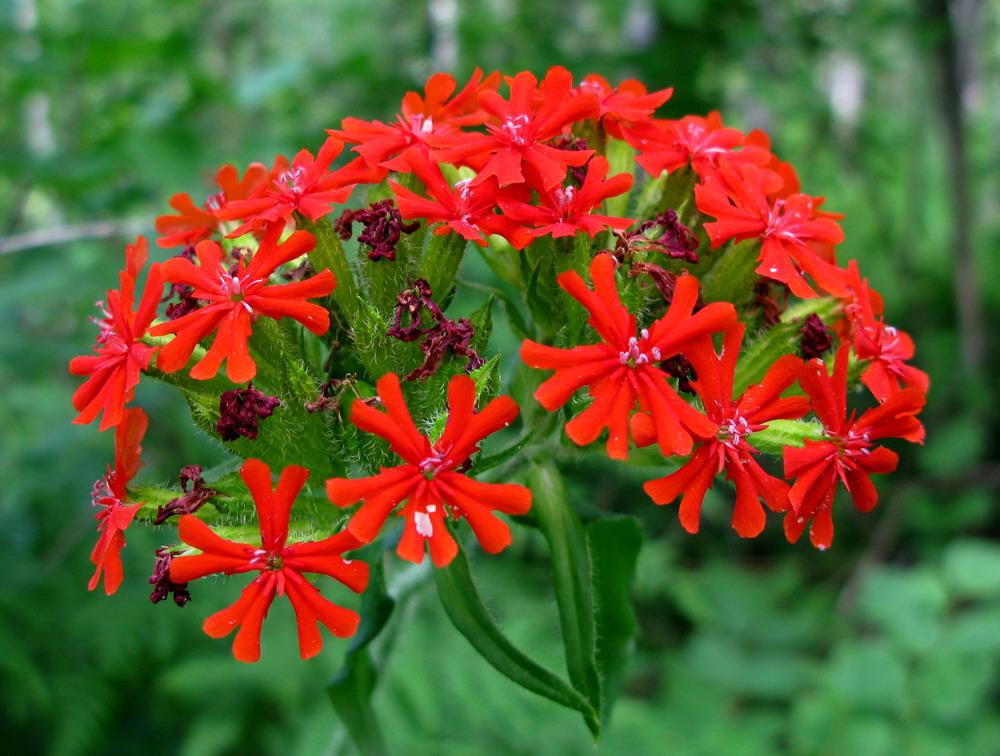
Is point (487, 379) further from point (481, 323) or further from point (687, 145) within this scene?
point (687, 145)

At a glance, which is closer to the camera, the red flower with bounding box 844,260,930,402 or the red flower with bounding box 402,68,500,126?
the red flower with bounding box 844,260,930,402

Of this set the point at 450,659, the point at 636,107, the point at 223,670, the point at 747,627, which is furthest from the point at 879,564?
the point at 636,107

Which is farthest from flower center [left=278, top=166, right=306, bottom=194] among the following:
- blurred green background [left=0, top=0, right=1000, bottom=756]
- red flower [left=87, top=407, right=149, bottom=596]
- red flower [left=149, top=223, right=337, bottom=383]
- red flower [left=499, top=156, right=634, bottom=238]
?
blurred green background [left=0, top=0, right=1000, bottom=756]

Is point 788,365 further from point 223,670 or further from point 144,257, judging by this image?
point 223,670

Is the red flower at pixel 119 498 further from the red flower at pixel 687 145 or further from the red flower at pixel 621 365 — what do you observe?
the red flower at pixel 687 145

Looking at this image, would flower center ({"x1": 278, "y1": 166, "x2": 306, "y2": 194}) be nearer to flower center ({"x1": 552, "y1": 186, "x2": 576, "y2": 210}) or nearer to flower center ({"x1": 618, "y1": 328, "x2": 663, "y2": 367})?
flower center ({"x1": 552, "y1": 186, "x2": 576, "y2": 210})
